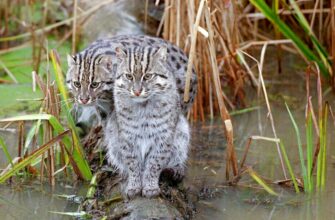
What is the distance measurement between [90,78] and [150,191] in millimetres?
1068

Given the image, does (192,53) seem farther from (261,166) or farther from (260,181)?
(261,166)

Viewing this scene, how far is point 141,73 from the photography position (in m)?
5.85

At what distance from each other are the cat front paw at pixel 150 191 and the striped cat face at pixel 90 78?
2.90 feet

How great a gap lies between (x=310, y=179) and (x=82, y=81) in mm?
1974

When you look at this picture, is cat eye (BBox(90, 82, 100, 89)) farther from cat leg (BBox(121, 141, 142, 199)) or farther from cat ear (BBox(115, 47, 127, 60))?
cat leg (BBox(121, 141, 142, 199))

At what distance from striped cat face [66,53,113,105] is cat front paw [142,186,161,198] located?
0.88 meters

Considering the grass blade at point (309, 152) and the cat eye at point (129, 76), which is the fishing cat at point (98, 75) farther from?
the grass blade at point (309, 152)

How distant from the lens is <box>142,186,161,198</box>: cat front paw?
594 centimetres

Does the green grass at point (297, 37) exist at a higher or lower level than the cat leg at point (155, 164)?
higher

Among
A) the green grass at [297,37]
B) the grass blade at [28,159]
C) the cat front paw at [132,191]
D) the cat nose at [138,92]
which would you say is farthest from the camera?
the green grass at [297,37]

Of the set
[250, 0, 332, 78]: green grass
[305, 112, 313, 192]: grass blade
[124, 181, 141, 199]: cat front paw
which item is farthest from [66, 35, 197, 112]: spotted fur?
[250, 0, 332, 78]: green grass

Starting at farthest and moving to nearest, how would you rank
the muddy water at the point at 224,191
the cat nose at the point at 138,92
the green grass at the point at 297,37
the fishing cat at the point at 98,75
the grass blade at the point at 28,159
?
the green grass at the point at 297,37 → the fishing cat at the point at 98,75 → the muddy water at the point at 224,191 → the grass blade at the point at 28,159 → the cat nose at the point at 138,92

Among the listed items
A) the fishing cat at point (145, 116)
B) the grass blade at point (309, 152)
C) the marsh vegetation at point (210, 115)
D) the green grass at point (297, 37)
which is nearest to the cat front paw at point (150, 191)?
the fishing cat at point (145, 116)

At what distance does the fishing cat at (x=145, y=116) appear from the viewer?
588cm
